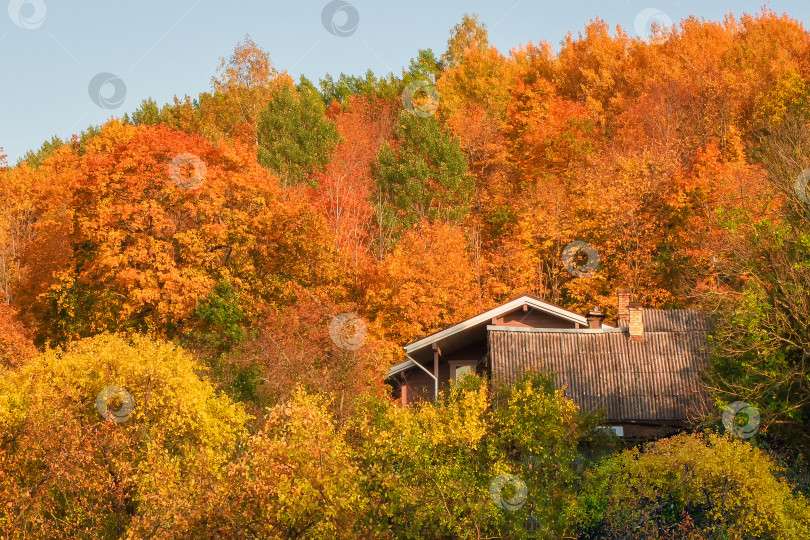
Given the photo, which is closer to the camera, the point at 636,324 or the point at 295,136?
the point at 636,324

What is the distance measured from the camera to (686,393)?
96.6 feet

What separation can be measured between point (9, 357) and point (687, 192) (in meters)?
34.0

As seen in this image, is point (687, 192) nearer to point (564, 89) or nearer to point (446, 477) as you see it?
point (564, 89)
